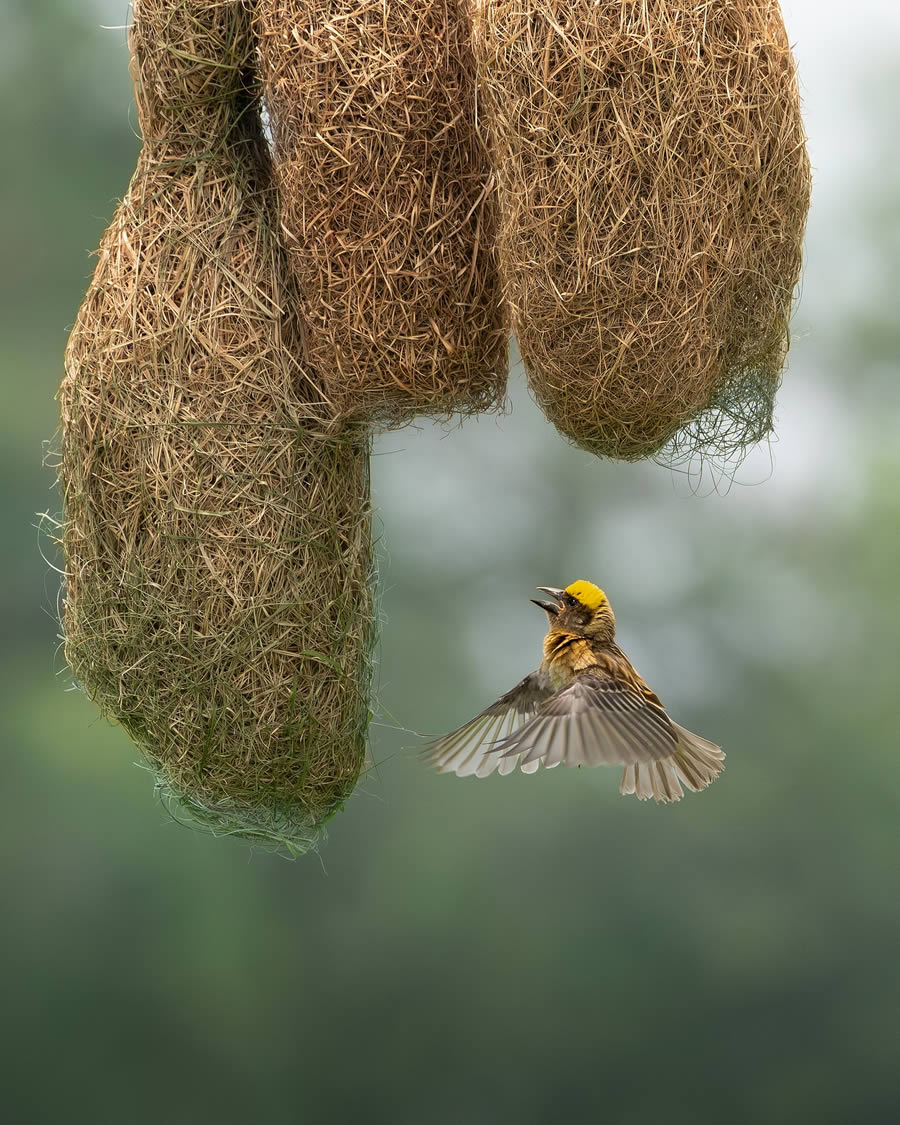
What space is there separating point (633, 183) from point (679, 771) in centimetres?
105

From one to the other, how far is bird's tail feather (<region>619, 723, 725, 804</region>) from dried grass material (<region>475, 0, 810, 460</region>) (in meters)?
0.66

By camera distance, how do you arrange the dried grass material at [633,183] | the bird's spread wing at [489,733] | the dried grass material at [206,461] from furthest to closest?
the bird's spread wing at [489,733] → the dried grass material at [206,461] → the dried grass material at [633,183]

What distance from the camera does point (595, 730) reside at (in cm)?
204

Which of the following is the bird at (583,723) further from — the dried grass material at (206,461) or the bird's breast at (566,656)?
the dried grass material at (206,461)

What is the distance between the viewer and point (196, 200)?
2.12m

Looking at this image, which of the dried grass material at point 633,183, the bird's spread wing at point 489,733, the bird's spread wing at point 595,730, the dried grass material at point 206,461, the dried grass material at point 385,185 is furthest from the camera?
the bird's spread wing at point 489,733

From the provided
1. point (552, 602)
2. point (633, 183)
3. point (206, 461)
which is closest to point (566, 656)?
point (552, 602)

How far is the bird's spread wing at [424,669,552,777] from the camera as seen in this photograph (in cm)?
232

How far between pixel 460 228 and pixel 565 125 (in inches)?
9.7

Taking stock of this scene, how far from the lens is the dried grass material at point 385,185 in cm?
189

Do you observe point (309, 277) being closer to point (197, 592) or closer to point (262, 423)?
point (262, 423)

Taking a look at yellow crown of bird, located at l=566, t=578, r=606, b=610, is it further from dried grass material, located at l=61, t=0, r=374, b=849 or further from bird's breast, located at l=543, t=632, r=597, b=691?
dried grass material, located at l=61, t=0, r=374, b=849

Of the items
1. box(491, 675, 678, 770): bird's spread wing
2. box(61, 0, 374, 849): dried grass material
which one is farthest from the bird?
box(61, 0, 374, 849): dried grass material

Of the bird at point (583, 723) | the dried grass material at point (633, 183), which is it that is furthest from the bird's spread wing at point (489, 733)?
the dried grass material at point (633, 183)
